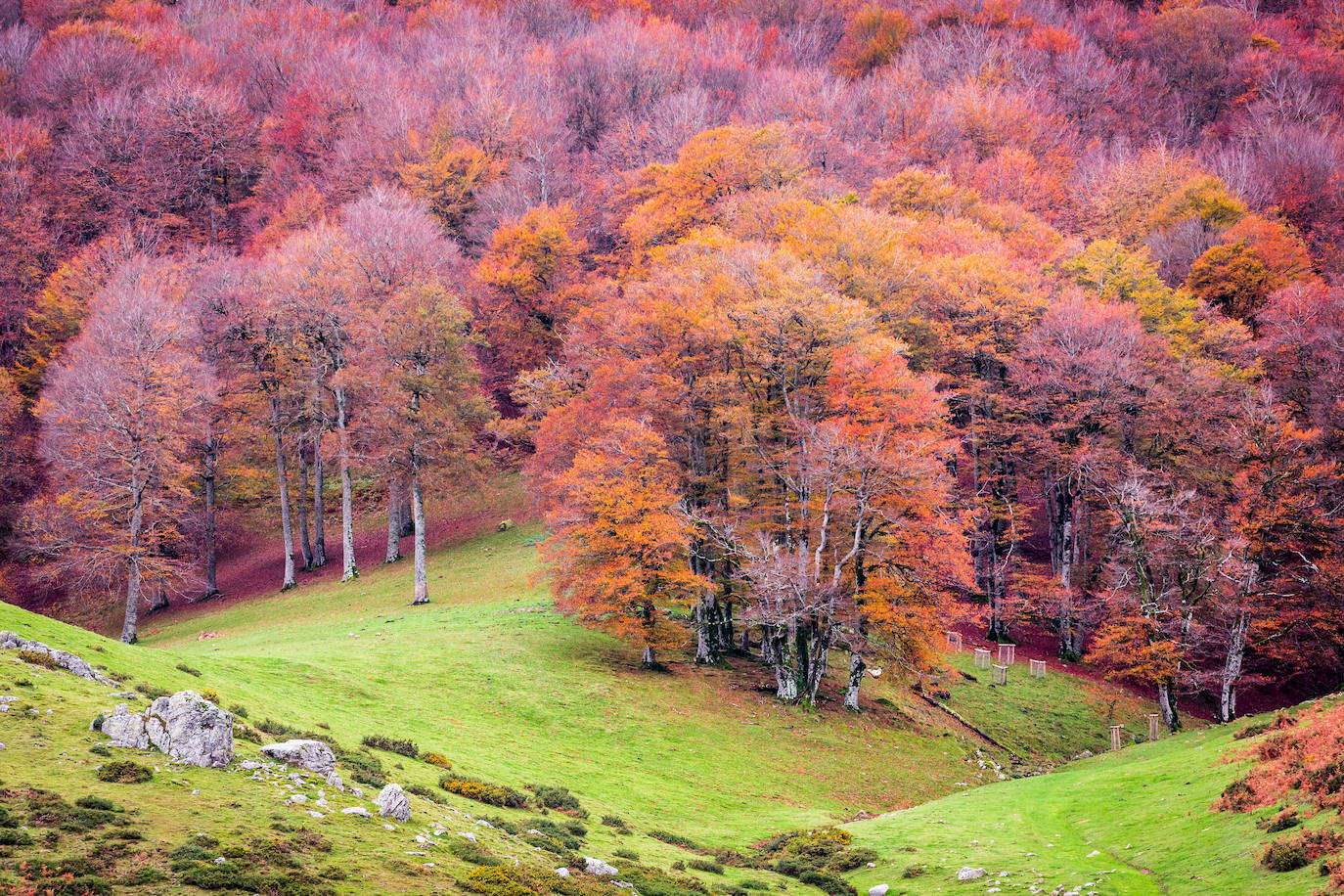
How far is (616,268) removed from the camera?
7744cm

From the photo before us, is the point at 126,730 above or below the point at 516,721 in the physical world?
above

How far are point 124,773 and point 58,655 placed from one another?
239 inches

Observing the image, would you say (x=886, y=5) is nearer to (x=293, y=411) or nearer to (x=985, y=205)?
(x=985, y=205)

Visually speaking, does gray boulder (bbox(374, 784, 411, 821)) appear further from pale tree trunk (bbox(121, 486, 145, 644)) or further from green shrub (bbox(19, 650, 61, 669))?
pale tree trunk (bbox(121, 486, 145, 644))

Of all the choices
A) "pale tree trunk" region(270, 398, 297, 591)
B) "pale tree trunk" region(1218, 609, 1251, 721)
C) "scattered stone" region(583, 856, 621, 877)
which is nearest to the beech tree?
"pale tree trunk" region(270, 398, 297, 591)

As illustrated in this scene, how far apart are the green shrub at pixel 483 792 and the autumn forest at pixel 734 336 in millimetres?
16188

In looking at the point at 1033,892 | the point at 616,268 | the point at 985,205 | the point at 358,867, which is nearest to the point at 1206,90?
the point at 985,205

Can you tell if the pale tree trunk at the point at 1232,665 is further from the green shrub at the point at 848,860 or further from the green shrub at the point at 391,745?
the green shrub at the point at 391,745

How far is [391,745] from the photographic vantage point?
24938 millimetres

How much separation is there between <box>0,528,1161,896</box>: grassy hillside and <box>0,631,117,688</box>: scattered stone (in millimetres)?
883

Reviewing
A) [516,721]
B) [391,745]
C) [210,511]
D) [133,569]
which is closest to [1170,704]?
[516,721]

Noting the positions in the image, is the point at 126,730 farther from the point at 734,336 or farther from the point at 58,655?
the point at 734,336

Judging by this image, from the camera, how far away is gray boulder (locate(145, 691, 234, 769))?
16.7m

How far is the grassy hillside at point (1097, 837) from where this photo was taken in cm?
1819
